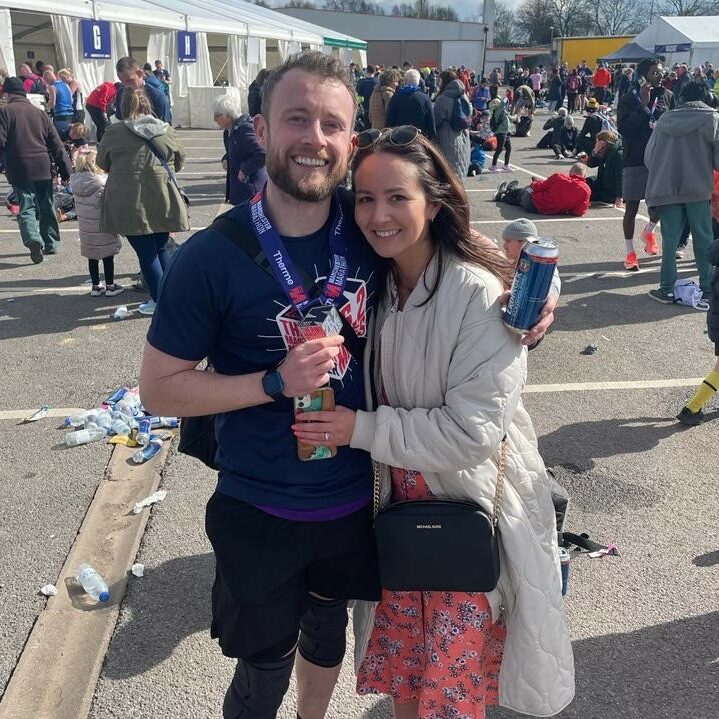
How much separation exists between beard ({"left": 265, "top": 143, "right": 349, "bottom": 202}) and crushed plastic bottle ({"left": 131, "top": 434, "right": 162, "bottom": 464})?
2.62 meters

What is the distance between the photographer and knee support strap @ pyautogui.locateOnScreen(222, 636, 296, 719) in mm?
1955

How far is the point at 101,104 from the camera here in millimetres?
14305

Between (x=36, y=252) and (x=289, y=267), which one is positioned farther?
(x=36, y=252)

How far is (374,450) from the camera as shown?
1762mm

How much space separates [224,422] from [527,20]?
296 ft

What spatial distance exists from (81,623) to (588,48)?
47667mm

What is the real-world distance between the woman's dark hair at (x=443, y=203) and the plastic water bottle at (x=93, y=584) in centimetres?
203

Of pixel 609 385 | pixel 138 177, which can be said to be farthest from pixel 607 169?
pixel 138 177

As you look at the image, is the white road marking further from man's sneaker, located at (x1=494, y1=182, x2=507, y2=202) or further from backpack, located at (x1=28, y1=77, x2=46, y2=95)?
backpack, located at (x1=28, y1=77, x2=46, y2=95)

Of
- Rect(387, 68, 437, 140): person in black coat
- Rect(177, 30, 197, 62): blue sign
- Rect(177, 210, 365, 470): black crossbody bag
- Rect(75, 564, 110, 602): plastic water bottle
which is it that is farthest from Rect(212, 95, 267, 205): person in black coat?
Rect(177, 30, 197, 62): blue sign

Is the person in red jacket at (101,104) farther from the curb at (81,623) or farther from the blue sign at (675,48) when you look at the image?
the blue sign at (675,48)

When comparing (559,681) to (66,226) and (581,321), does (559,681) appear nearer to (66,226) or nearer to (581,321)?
(581,321)

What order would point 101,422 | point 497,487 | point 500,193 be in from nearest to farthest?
point 497,487 < point 101,422 < point 500,193

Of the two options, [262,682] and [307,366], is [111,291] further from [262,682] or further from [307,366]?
[307,366]
